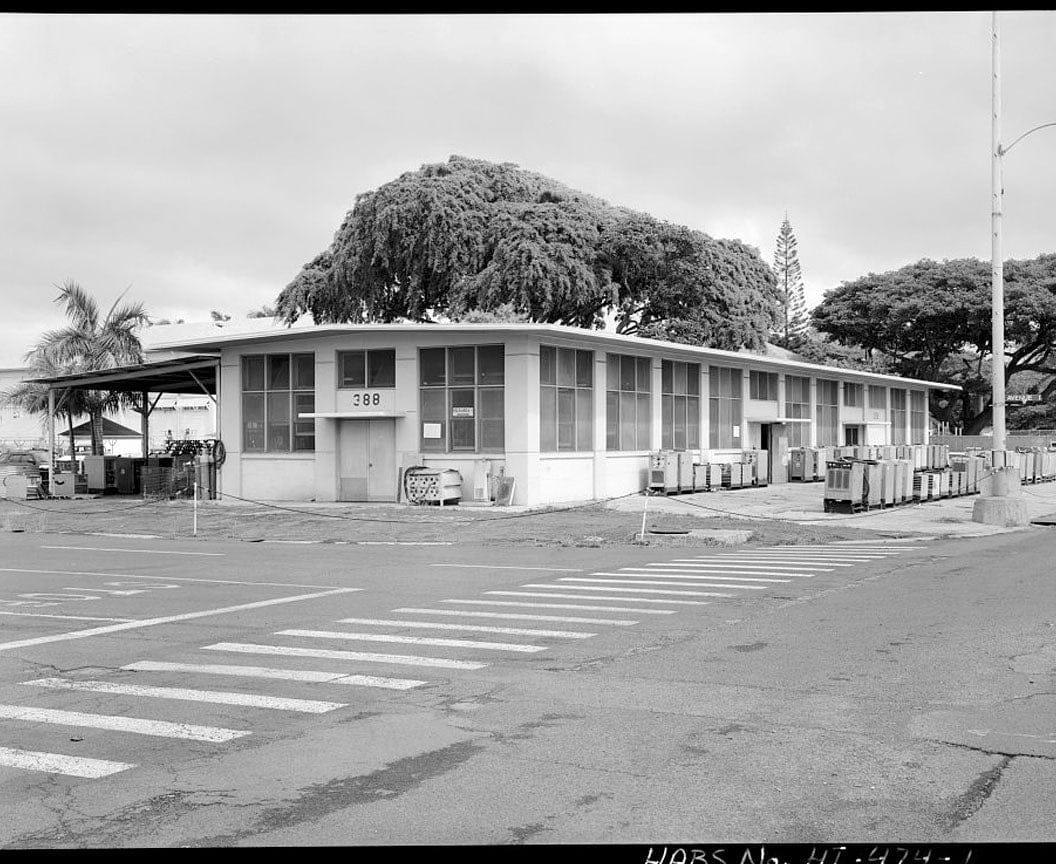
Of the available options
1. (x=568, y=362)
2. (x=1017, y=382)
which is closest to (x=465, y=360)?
(x=568, y=362)

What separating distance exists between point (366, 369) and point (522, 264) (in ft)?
54.3

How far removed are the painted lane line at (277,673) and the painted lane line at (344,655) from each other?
60cm

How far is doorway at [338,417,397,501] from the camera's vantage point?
32094 millimetres

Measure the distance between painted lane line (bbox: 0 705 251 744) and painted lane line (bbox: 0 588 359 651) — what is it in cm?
299

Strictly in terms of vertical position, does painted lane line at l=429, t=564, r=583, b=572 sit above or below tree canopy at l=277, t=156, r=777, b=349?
below

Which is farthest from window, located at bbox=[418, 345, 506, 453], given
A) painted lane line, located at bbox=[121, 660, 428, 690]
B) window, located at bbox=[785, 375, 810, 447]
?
painted lane line, located at bbox=[121, 660, 428, 690]

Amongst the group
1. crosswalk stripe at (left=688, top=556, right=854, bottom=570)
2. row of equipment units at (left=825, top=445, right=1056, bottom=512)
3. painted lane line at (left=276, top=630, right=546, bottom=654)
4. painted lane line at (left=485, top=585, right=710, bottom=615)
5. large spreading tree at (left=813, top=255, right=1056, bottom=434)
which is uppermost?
large spreading tree at (left=813, top=255, right=1056, bottom=434)

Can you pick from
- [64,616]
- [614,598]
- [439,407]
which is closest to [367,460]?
[439,407]

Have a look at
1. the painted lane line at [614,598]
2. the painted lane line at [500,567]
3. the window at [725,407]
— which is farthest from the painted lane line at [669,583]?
the window at [725,407]

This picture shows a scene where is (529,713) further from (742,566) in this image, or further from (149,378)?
(149,378)

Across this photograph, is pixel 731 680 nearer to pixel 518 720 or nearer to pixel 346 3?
pixel 518 720

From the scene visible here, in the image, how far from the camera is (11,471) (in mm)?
41406

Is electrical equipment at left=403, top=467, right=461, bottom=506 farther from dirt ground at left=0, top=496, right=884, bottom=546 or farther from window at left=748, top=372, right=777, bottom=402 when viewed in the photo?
window at left=748, top=372, right=777, bottom=402

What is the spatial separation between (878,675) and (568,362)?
78.5ft
